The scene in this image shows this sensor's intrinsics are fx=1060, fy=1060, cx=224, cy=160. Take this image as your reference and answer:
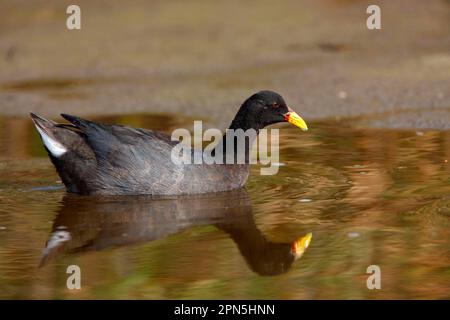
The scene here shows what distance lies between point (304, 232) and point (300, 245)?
0.31 metres

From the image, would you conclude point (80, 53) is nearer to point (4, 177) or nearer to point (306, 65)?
point (306, 65)

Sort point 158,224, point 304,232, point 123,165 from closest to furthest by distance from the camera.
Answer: point 304,232 < point 158,224 < point 123,165

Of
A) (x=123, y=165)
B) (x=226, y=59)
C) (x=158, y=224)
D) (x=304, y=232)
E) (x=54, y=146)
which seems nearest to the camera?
(x=304, y=232)

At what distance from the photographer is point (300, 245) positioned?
7.46 m

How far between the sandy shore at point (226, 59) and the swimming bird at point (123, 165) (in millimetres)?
3094

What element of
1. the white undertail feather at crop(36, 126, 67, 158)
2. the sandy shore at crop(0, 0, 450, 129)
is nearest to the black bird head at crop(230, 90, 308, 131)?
the white undertail feather at crop(36, 126, 67, 158)

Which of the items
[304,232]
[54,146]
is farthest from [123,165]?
[304,232]

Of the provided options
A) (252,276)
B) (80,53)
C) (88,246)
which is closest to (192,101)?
(80,53)

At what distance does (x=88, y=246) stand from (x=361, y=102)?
20.2 feet

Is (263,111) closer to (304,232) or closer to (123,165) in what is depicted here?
(123,165)

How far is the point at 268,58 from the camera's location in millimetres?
15625

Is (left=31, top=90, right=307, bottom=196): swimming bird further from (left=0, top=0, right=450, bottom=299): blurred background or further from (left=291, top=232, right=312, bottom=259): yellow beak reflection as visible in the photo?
(left=291, top=232, right=312, bottom=259): yellow beak reflection

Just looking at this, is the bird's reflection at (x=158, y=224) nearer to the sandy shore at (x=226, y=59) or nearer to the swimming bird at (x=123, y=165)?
the swimming bird at (x=123, y=165)

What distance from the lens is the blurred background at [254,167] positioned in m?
6.92
